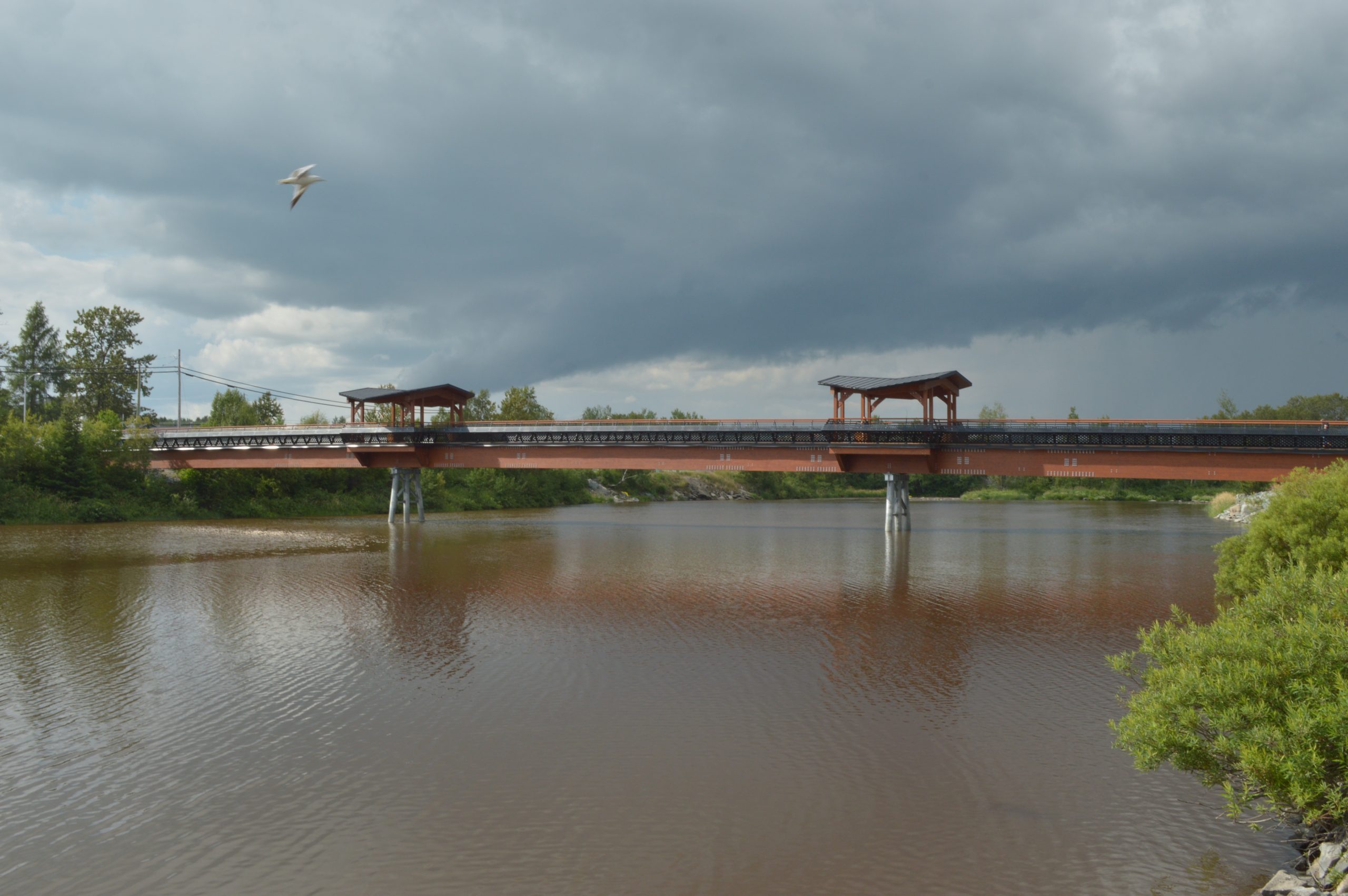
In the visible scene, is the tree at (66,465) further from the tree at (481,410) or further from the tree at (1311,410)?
the tree at (1311,410)

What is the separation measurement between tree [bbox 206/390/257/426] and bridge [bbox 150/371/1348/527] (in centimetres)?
3335

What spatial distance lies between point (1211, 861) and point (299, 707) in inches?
573

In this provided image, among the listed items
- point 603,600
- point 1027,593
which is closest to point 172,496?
point 603,600

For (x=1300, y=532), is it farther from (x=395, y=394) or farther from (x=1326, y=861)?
(x=395, y=394)

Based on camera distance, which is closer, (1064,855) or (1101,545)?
(1064,855)

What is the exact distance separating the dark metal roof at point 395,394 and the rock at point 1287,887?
57.8 metres

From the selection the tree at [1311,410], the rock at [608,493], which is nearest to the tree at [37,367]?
the rock at [608,493]

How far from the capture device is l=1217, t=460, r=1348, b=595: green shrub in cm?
1745

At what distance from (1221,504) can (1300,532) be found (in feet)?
240

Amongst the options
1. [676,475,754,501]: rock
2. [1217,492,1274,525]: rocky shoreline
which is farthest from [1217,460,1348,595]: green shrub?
[676,475,754,501]: rock

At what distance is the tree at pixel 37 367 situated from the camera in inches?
3728

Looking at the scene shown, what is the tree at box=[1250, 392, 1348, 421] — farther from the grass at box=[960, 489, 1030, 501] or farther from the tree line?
the tree line

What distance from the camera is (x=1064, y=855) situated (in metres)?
9.34

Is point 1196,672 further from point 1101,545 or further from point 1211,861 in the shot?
point 1101,545
